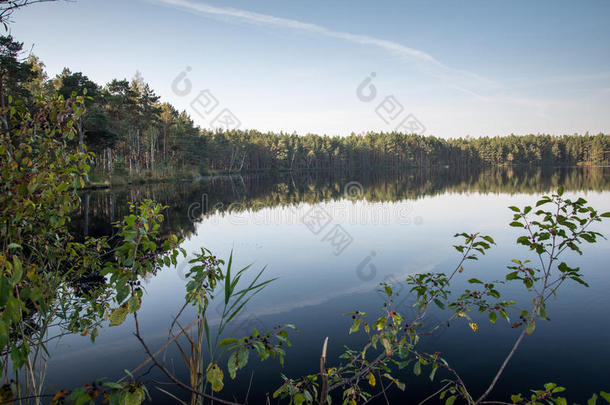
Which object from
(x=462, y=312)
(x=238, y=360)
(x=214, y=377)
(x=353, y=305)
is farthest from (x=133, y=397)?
(x=353, y=305)

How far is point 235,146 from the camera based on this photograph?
335ft

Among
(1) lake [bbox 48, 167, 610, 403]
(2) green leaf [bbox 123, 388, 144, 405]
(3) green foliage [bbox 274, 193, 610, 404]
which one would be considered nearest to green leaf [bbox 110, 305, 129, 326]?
(2) green leaf [bbox 123, 388, 144, 405]

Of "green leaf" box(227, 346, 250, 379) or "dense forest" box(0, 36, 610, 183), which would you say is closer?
"green leaf" box(227, 346, 250, 379)

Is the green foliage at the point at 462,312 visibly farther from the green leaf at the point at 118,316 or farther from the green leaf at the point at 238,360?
the green leaf at the point at 118,316

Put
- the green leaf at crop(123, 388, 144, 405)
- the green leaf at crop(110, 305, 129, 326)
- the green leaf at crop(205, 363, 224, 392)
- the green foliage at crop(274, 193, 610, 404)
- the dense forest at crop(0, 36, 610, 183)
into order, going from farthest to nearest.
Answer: the dense forest at crop(0, 36, 610, 183), the green foliage at crop(274, 193, 610, 404), the green leaf at crop(110, 305, 129, 326), the green leaf at crop(205, 363, 224, 392), the green leaf at crop(123, 388, 144, 405)

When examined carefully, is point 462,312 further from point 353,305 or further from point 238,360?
point 353,305

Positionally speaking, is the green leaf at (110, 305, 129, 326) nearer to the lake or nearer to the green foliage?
the green foliage

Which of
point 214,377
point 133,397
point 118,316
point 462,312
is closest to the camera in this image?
point 133,397

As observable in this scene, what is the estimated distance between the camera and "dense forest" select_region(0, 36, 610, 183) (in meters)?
32.7

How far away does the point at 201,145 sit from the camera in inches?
2842

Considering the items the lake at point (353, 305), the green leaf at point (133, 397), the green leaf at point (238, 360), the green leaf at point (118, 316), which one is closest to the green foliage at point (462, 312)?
the green leaf at point (238, 360)

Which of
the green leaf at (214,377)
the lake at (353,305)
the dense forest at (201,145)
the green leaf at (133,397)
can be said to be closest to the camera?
the green leaf at (133,397)

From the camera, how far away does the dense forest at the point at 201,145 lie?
32.7 metres

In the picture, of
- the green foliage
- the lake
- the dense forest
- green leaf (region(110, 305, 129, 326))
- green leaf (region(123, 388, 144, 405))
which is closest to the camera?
green leaf (region(123, 388, 144, 405))
